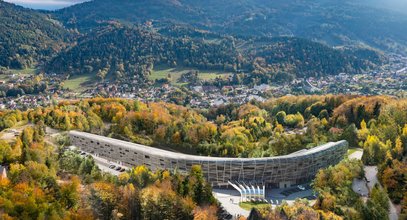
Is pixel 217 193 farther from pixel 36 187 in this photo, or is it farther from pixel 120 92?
pixel 120 92

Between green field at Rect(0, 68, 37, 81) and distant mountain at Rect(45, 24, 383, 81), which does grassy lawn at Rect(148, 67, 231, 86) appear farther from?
green field at Rect(0, 68, 37, 81)

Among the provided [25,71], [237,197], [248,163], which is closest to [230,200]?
[237,197]

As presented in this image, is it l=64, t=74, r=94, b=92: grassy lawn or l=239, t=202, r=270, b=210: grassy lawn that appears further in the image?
l=64, t=74, r=94, b=92: grassy lawn

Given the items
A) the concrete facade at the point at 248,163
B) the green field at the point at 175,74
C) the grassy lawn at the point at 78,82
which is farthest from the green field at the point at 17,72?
the concrete facade at the point at 248,163

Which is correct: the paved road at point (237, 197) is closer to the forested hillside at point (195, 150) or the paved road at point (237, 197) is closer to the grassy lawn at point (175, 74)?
the forested hillside at point (195, 150)

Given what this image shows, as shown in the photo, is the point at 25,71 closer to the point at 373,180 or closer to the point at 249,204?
the point at 249,204

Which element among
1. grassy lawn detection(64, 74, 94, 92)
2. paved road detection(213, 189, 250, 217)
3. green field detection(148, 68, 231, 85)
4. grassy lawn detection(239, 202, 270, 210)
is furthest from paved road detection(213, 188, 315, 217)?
grassy lawn detection(64, 74, 94, 92)
